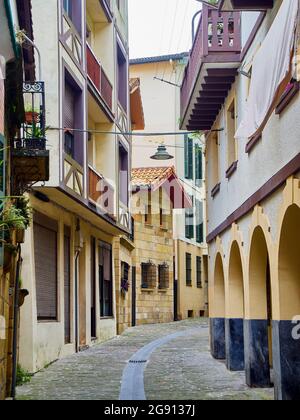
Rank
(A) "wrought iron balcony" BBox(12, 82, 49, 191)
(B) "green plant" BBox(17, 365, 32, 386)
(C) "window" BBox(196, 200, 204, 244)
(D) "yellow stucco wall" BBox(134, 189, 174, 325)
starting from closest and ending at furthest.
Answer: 1. (A) "wrought iron balcony" BBox(12, 82, 49, 191)
2. (B) "green plant" BBox(17, 365, 32, 386)
3. (D) "yellow stucco wall" BBox(134, 189, 174, 325)
4. (C) "window" BBox(196, 200, 204, 244)

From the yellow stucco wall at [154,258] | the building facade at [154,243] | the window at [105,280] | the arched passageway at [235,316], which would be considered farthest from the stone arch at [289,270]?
the yellow stucco wall at [154,258]

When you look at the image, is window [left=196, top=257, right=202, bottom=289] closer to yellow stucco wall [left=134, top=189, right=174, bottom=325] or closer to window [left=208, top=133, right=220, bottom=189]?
yellow stucco wall [left=134, top=189, right=174, bottom=325]

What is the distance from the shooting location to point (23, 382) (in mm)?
14211

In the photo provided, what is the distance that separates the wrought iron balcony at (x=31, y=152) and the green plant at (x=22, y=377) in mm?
3512

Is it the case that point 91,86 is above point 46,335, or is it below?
above

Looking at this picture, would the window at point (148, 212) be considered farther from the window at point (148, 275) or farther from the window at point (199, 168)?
the window at point (199, 168)

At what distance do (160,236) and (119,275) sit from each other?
9.08 metres

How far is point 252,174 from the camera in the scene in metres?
13.2

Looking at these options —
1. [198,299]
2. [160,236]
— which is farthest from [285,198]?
[198,299]

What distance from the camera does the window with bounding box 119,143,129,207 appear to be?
2685cm

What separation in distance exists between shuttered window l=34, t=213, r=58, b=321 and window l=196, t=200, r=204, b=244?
25.0 m

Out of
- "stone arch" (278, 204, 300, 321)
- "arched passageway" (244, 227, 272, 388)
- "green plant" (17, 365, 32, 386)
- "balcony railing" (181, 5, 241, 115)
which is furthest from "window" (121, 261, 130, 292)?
"stone arch" (278, 204, 300, 321)

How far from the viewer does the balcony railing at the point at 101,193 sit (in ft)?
68.7
